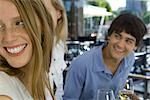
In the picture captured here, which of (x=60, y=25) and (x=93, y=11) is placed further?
(x=93, y=11)

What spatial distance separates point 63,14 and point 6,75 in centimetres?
94

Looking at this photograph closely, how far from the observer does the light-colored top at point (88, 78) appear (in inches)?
66.2

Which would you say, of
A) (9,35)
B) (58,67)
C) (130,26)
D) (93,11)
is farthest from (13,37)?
(93,11)

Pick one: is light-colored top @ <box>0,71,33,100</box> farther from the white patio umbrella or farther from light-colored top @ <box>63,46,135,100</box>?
the white patio umbrella

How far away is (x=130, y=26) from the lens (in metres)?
1.76

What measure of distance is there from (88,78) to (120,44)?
10.5 inches

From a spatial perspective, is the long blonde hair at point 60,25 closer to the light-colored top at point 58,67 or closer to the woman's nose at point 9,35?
the light-colored top at point 58,67

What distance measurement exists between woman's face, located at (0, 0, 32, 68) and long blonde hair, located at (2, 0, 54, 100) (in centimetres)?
2

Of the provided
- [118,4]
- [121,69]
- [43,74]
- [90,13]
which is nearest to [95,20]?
[90,13]

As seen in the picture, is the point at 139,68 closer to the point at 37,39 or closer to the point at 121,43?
the point at 121,43

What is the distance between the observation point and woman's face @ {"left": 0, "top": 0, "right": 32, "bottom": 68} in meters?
0.83

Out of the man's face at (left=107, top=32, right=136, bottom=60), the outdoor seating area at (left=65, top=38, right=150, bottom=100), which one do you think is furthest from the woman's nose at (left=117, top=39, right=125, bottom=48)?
the outdoor seating area at (left=65, top=38, right=150, bottom=100)

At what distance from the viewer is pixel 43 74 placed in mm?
938

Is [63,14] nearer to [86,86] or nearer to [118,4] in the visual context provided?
[86,86]
